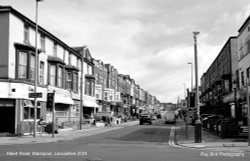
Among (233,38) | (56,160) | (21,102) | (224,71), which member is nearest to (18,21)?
(21,102)

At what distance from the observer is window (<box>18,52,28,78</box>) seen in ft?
98.9

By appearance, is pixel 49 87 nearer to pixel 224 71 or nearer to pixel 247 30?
pixel 247 30

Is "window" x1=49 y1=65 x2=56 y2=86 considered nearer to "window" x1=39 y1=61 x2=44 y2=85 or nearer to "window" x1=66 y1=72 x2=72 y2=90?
"window" x1=39 y1=61 x2=44 y2=85

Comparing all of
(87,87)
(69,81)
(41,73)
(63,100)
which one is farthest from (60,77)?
(87,87)

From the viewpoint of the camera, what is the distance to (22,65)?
3038 cm

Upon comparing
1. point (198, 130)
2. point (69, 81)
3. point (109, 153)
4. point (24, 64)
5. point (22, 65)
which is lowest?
point (109, 153)

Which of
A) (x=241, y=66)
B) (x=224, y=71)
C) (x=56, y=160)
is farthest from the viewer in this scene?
(x=224, y=71)

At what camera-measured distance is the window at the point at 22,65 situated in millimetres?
30155

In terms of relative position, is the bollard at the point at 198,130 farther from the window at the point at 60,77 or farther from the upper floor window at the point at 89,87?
A: the upper floor window at the point at 89,87

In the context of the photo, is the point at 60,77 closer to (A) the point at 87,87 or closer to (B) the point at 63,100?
(B) the point at 63,100

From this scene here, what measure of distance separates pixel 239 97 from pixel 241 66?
562 centimetres

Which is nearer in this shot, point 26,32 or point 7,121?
point 7,121

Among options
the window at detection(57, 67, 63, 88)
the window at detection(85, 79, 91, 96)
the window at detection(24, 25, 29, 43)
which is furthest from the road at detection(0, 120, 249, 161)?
the window at detection(85, 79, 91, 96)

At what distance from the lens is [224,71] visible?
56.9 metres
